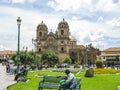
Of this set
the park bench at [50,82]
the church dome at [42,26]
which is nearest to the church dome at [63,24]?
the church dome at [42,26]

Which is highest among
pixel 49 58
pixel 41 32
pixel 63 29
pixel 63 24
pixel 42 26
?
pixel 63 24

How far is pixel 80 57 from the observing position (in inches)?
5664

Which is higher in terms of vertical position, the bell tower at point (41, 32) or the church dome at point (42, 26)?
the church dome at point (42, 26)

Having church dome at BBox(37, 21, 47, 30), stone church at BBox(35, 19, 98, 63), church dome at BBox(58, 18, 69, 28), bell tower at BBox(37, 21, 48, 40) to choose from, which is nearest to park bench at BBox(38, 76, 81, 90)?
stone church at BBox(35, 19, 98, 63)

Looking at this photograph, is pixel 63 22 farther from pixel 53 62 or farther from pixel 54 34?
pixel 53 62

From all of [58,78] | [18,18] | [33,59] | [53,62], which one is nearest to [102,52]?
[53,62]

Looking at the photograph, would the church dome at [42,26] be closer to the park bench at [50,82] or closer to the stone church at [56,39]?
the stone church at [56,39]

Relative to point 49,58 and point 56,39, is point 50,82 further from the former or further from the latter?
point 56,39

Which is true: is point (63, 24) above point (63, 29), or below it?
above

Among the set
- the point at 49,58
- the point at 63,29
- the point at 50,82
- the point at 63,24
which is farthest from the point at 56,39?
the point at 50,82

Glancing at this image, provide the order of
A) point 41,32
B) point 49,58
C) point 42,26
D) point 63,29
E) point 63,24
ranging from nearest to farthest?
point 49,58
point 63,29
point 63,24
point 41,32
point 42,26

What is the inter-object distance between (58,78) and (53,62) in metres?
98.8

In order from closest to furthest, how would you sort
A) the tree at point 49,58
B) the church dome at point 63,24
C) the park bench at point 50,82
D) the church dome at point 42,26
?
the park bench at point 50,82 < the tree at point 49,58 < the church dome at point 63,24 < the church dome at point 42,26

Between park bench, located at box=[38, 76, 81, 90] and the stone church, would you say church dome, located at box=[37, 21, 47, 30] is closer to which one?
the stone church
